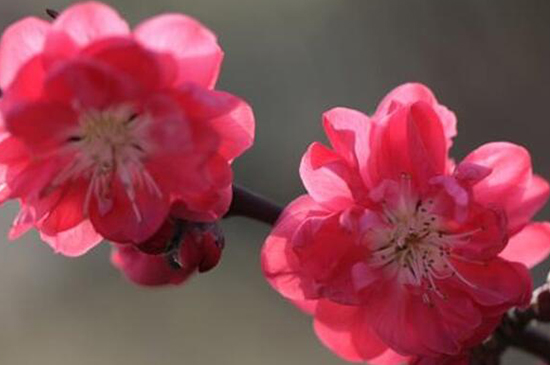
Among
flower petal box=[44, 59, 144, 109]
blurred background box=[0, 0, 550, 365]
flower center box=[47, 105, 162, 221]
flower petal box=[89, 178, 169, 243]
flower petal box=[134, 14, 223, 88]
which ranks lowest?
blurred background box=[0, 0, 550, 365]

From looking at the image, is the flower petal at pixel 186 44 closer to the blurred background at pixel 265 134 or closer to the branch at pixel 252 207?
the branch at pixel 252 207

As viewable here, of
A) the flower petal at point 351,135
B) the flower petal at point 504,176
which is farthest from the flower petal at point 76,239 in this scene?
the flower petal at point 504,176

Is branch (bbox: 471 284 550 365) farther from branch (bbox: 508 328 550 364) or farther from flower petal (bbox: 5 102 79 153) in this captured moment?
flower petal (bbox: 5 102 79 153)

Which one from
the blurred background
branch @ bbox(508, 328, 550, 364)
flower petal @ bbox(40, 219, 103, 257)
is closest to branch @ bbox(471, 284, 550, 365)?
branch @ bbox(508, 328, 550, 364)

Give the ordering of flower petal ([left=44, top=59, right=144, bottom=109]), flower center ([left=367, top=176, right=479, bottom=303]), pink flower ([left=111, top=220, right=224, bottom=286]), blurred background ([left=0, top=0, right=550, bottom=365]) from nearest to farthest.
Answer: flower petal ([left=44, top=59, right=144, bottom=109]), pink flower ([left=111, top=220, right=224, bottom=286]), flower center ([left=367, top=176, right=479, bottom=303]), blurred background ([left=0, top=0, right=550, bottom=365])

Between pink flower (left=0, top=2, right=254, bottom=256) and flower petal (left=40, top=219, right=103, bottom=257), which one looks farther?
flower petal (left=40, top=219, right=103, bottom=257)

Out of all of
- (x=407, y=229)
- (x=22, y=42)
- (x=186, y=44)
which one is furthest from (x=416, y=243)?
(x=22, y=42)

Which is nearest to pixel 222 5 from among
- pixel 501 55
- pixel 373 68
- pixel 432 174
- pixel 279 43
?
pixel 279 43

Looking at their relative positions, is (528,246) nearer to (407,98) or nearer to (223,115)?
(407,98)
